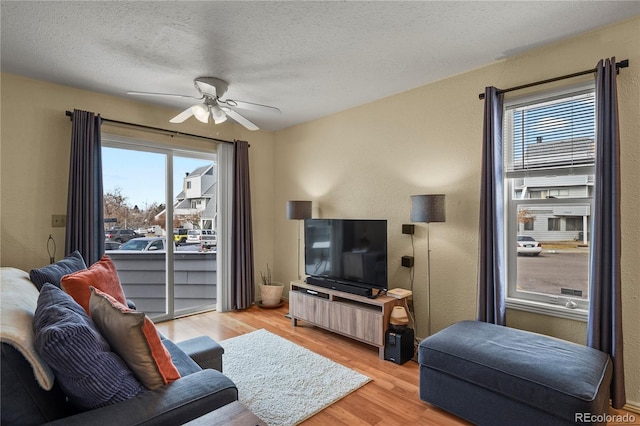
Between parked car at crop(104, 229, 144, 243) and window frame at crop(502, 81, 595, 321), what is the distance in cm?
398

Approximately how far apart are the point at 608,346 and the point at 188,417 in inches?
101

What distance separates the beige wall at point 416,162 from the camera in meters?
2.23

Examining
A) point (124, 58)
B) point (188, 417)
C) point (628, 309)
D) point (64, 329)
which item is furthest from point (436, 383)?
point (124, 58)

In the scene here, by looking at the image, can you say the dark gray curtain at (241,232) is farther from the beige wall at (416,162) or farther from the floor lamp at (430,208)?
the floor lamp at (430,208)

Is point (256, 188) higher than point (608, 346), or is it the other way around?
point (256, 188)

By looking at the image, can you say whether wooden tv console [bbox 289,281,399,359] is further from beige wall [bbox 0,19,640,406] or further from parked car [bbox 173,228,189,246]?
parked car [bbox 173,228,189,246]

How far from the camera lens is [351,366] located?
2.90m

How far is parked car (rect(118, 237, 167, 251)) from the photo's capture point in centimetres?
387

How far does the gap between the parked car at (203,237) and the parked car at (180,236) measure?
0.05m

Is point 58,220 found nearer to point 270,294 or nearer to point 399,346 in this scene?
point 270,294

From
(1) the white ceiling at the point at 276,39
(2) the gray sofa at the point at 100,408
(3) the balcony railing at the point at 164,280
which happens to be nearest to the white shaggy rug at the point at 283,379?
(2) the gray sofa at the point at 100,408

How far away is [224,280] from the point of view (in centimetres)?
450

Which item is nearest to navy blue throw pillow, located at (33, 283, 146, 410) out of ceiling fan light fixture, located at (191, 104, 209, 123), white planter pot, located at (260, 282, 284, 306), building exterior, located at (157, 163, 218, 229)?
ceiling fan light fixture, located at (191, 104, 209, 123)

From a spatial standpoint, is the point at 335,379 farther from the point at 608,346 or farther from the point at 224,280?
the point at 224,280
